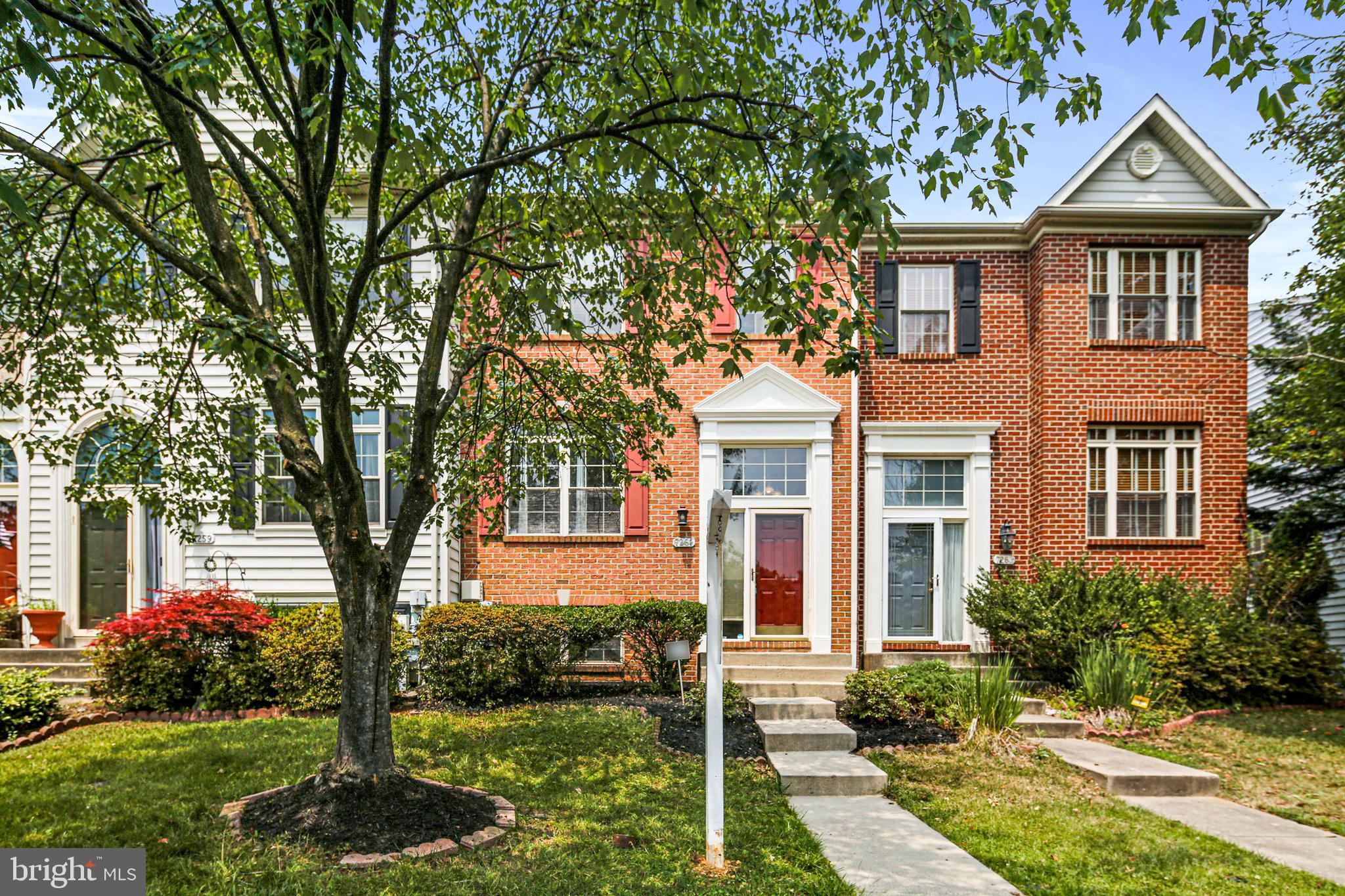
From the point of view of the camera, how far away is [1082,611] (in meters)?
10.0

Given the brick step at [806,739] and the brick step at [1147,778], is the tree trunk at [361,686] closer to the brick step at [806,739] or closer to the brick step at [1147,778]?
the brick step at [806,739]

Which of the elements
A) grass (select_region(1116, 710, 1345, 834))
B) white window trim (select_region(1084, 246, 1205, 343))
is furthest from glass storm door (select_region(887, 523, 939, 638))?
white window trim (select_region(1084, 246, 1205, 343))

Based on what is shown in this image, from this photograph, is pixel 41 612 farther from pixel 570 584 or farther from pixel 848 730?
pixel 848 730

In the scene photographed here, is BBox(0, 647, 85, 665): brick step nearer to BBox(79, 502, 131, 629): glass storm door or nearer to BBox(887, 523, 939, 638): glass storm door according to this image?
BBox(79, 502, 131, 629): glass storm door

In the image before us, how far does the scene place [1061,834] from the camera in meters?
5.53

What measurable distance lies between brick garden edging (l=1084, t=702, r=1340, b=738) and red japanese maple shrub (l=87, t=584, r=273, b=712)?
9.19 meters

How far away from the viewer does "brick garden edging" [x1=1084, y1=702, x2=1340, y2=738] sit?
28.6 feet

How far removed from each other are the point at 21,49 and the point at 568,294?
4217 mm

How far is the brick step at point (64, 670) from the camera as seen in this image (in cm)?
1005

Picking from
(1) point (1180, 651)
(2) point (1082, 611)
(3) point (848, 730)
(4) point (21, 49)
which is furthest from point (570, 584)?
(4) point (21, 49)

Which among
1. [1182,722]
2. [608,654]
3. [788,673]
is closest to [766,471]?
[788,673]

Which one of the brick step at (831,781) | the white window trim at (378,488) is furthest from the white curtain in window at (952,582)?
the white window trim at (378,488)

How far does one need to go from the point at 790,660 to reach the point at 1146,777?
4.90 m

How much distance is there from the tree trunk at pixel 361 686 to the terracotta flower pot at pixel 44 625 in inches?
320
